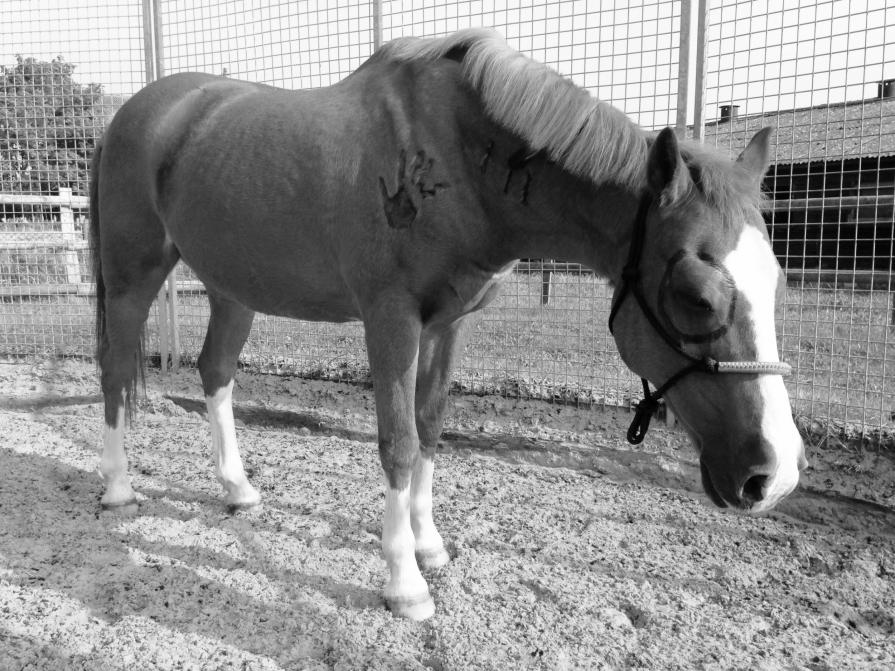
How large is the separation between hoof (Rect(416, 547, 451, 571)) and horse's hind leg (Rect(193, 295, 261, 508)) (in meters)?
1.02

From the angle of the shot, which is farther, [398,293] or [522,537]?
[522,537]

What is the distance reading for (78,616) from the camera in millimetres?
2141

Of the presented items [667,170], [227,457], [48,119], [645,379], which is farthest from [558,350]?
[48,119]

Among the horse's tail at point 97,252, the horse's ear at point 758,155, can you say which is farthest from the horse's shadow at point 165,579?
the horse's ear at point 758,155

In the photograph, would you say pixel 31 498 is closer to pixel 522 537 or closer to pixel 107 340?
pixel 107 340

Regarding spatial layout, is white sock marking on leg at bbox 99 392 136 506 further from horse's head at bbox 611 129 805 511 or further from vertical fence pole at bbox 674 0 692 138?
vertical fence pole at bbox 674 0 692 138

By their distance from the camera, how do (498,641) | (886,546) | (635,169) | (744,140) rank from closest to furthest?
(635,169), (498,641), (886,546), (744,140)

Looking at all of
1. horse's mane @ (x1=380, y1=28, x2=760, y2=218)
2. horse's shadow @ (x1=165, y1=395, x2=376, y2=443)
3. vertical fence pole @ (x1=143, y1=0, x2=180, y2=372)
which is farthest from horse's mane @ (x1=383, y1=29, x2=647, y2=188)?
vertical fence pole @ (x1=143, y1=0, x2=180, y2=372)

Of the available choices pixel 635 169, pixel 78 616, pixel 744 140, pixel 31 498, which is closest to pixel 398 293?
pixel 635 169

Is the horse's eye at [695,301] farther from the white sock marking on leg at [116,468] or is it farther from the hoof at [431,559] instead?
the white sock marking on leg at [116,468]

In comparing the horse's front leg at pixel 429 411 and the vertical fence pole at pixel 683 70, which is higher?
the vertical fence pole at pixel 683 70

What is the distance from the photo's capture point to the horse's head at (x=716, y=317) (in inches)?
60.4

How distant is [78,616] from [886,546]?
324cm

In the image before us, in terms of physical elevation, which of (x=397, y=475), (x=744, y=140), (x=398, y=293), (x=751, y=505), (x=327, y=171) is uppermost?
(x=744, y=140)
